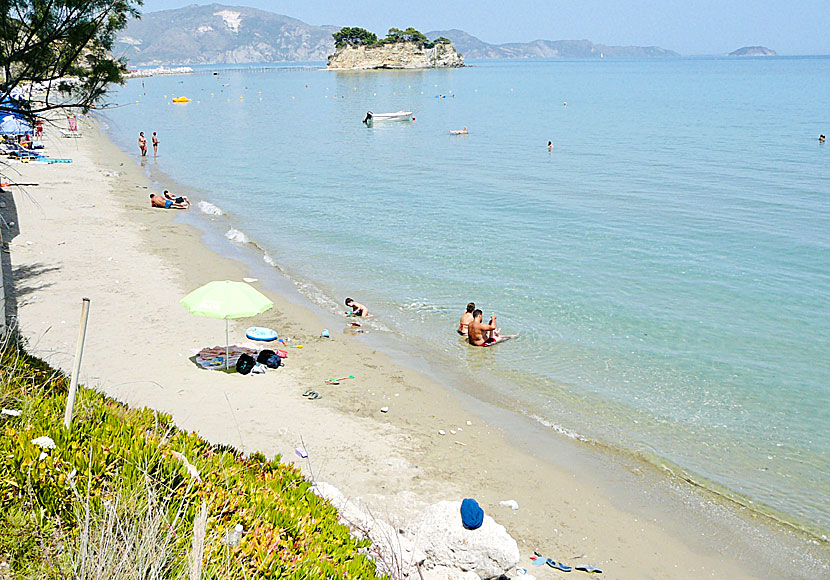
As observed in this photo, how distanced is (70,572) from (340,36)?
190580 mm

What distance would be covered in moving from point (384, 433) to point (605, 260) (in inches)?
490

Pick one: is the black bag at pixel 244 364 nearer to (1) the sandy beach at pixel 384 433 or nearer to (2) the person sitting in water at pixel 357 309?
(1) the sandy beach at pixel 384 433

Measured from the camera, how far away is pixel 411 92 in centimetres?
10538

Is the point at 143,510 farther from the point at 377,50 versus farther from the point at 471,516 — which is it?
the point at 377,50

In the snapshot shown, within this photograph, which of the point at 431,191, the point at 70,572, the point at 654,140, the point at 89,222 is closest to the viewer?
the point at 70,572

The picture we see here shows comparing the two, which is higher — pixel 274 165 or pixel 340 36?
pixel 340 36

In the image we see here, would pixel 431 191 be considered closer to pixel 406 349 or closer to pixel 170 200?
pixel 170 200

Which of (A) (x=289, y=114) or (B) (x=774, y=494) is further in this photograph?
(A) (x=289, y=114)

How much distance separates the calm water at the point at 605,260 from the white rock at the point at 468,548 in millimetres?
5014

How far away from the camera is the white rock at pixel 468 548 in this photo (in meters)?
6.58

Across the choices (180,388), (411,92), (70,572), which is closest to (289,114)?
(411,92)

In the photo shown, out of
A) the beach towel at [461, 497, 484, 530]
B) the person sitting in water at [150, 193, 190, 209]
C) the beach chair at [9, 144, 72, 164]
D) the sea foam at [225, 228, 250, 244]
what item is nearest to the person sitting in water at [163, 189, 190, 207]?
the person sitting in water at [150, 193, 190, 209]

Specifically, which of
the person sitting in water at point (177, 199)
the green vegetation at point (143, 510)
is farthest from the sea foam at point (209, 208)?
the green vegetation at point (143, 510)

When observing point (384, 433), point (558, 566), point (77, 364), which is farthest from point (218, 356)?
point (77, 364)
